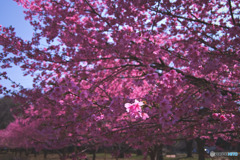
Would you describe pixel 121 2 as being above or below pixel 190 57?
above

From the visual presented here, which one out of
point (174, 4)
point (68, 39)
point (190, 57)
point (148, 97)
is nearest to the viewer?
point (148, 97)

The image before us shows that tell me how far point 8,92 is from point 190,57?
25.0 ft

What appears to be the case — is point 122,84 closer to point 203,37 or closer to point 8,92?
point 203,37

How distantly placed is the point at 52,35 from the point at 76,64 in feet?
5.45

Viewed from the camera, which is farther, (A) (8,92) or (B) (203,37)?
(A) (8,92)

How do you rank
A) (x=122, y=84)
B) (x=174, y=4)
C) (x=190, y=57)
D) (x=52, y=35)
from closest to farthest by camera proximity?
(x=190, y=57) < (x=174, y=4) < (x=52, y=35) < (x=122, y=84)

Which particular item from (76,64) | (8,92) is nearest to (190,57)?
(76,64)

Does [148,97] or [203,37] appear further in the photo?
[203,37]

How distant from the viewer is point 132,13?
6.65 metres

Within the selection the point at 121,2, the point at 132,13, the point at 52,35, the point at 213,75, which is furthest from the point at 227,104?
the point at 52,35

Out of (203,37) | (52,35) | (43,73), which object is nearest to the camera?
(203,37)

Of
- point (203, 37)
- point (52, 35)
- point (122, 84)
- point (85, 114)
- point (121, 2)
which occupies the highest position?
point (121, 2)

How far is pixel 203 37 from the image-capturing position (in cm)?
679

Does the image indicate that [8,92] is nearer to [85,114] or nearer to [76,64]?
[76,64]
